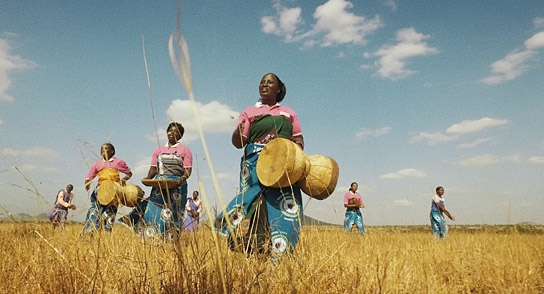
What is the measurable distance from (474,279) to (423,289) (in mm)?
1016

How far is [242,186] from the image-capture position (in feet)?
11.7

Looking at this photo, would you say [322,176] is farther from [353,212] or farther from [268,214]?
[353,212]

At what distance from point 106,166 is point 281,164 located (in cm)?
402

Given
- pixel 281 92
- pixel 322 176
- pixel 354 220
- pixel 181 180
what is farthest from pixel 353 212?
pixel 322 176

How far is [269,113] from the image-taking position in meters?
3.66

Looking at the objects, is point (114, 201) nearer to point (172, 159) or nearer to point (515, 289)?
point (172, 159)

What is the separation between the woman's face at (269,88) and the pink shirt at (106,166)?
3412 millimetres

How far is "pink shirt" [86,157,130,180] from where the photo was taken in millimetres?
6070

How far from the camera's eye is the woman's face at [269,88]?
12.3 feet

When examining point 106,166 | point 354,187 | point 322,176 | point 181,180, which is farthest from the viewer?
point 354,187

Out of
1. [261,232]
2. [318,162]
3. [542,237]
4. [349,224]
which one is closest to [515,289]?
[318,162]

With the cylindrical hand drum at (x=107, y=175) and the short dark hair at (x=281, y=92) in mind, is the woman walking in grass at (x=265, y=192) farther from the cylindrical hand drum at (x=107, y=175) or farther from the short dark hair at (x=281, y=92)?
the cylindrical hand drum at (x=107, y=175)

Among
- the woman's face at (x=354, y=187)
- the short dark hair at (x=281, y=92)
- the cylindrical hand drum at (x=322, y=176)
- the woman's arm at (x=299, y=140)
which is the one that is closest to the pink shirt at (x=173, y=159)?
the short dark hair at (x=281, y=92)

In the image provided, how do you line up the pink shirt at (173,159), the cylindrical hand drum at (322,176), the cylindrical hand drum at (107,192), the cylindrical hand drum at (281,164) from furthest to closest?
the cylindrical hand drum at (107,192) → the pink shirt at (173,159) → the cylindrical hand drum at (322,176) → the cylindrical hand drum at (281,164)
